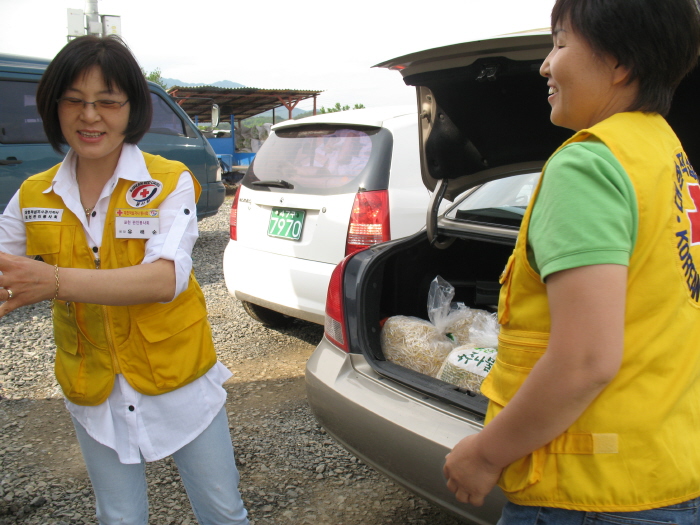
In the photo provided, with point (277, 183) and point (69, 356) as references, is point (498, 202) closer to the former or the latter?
point (277, 183)

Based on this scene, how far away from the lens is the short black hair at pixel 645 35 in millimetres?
870

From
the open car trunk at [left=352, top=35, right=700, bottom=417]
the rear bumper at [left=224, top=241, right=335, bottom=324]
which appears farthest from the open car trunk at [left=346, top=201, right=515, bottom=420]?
the rear bumper at [left=224, top=241, right=335, bottom=324]

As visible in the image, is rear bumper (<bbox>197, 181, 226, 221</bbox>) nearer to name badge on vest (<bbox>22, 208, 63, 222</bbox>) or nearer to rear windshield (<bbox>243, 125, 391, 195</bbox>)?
rear windshield (<bbox>243, 125, 391, 195</bbox>)

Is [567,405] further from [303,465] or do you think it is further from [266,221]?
[266,221]

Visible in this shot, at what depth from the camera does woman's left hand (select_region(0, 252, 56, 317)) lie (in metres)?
1.22

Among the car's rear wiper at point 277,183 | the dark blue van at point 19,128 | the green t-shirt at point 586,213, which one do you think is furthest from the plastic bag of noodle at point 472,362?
the dark blue van at point 19,128

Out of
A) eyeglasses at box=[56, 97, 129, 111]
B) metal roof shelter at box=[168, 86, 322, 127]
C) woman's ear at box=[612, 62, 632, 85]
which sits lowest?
eyeglasses at box=[56, 97, 129, 111]

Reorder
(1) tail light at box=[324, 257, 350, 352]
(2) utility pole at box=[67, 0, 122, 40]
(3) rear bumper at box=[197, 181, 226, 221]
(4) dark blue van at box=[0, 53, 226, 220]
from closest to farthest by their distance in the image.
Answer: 1. (1) tail light at box=[324, 257, 350, 352]
2. (4) dark blue van at box=[0, 53, 226, 220]
3. (3) rear bumper at box=[197, 181, 226, 221]
4. (2) utility pole at box=[67, 0, 122, 40]

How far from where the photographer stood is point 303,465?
2686mm

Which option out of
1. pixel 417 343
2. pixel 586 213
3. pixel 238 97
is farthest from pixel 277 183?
pixel 238 97

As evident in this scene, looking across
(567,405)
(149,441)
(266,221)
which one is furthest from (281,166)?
(567,405)

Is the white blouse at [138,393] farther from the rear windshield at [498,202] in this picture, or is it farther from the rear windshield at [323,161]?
the rear windshield at [323,161]

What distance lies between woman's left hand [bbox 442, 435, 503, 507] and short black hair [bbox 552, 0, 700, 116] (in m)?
0.60

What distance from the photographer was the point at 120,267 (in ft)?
4.71
